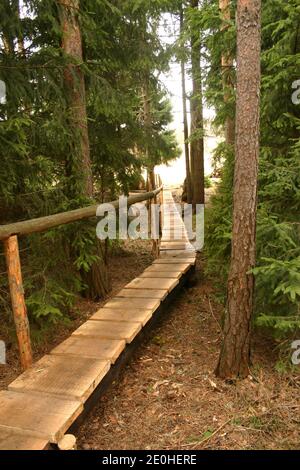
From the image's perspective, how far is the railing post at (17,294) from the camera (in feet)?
10.7

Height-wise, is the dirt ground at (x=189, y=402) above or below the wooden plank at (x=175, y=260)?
below

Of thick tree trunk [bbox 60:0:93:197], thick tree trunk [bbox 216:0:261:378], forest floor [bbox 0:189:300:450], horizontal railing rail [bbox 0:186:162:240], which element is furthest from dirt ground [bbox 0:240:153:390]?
thick tree trunk [bbox 216:0:261:378]

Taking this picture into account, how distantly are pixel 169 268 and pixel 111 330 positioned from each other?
2761 millimetres

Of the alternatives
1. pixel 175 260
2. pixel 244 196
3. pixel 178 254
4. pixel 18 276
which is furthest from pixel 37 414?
pixel 178 254

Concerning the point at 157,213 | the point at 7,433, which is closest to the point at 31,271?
the point at 7,433

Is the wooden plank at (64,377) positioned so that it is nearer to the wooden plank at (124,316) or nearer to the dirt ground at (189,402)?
the dirt ground at (189,402)

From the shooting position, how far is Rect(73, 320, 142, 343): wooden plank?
3.96 m

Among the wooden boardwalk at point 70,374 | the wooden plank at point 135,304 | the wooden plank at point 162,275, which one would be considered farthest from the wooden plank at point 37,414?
the wooden plank at point 162,275

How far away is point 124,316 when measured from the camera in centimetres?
452

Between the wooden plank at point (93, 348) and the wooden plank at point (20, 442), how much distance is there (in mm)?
1130

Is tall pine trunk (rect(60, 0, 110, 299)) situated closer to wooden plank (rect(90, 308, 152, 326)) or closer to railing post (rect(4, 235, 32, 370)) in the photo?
wooden plank (rect(90, 308, 152, 326))

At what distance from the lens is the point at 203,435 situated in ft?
9.97

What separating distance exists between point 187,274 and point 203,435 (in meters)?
3.88
